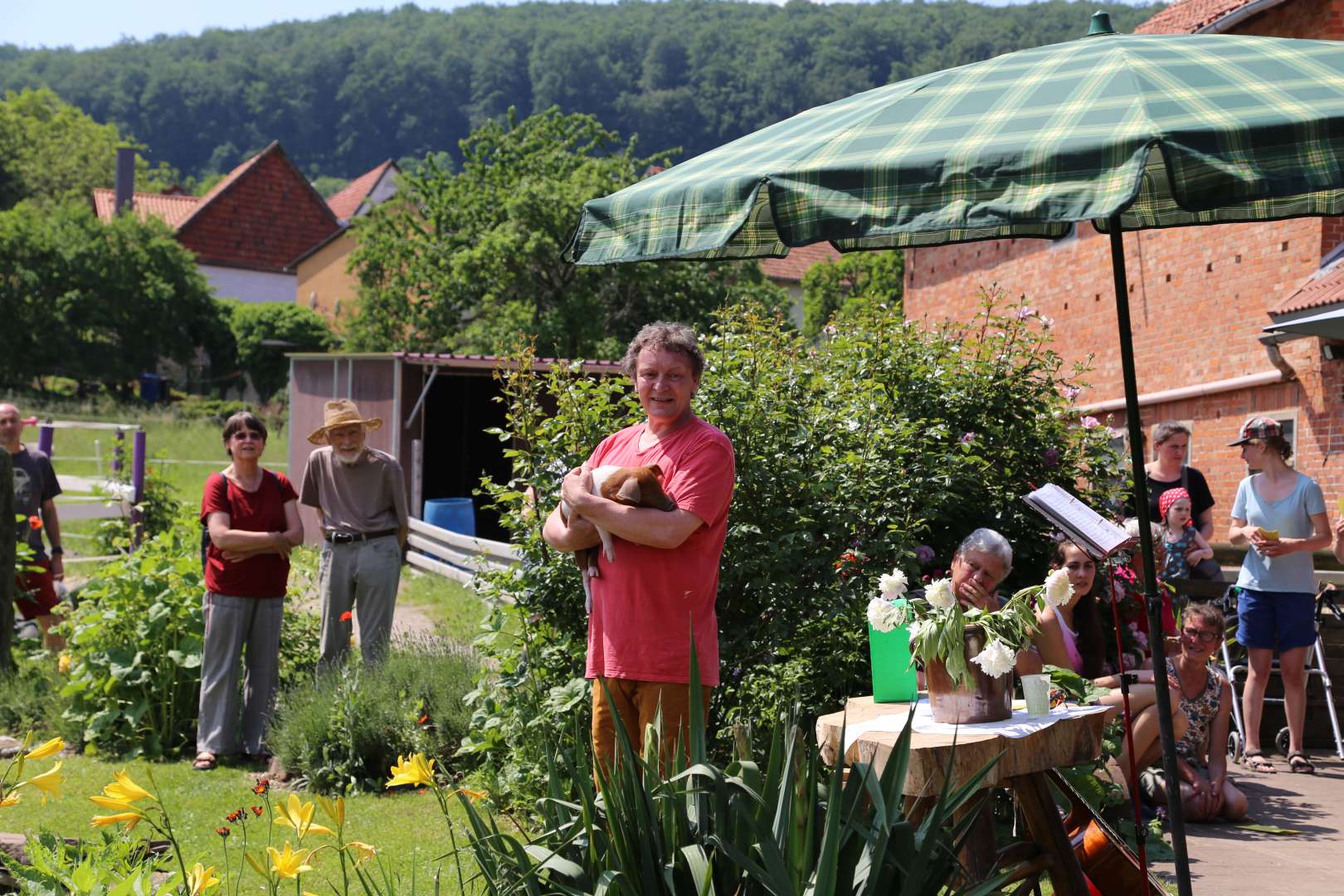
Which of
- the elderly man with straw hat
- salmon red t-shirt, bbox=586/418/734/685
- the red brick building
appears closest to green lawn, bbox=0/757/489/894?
the elderly man with straw hat

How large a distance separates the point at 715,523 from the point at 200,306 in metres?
48.8

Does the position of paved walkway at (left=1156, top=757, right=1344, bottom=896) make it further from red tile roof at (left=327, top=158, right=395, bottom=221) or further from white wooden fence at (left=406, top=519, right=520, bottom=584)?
red tile roof at (left=327, top=158, right=395, bottom=221)

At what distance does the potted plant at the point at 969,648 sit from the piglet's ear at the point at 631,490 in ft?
3.24

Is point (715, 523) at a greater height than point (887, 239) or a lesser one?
lesser

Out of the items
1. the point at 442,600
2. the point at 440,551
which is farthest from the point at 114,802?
the point at 440,551

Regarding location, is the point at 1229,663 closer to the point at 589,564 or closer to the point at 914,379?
the point at 914,379

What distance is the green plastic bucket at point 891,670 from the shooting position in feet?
14.1

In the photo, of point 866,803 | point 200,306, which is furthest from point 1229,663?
point 200,306

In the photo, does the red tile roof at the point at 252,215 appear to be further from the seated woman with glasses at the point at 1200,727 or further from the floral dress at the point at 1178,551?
the seated woman with glasses at the point at 1200,727

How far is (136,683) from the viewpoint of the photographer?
8211 millimetres

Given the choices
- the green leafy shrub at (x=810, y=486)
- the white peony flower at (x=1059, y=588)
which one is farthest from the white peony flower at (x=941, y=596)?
the green leafy shrub at (x=810, y=486)

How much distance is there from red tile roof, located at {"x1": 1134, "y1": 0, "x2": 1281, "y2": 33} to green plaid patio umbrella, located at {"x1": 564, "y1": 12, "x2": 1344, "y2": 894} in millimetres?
11458

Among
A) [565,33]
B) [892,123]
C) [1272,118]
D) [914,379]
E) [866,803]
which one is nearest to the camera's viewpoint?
[1272,118]

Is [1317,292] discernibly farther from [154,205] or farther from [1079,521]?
[154,205]
